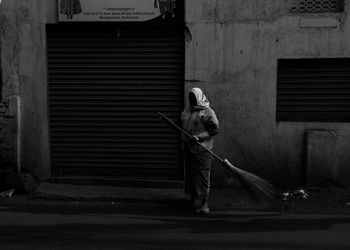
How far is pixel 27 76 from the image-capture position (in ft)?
28.4

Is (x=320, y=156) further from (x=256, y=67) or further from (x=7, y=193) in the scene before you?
(x=7, y=193)

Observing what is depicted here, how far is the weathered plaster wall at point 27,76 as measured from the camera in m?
8.53

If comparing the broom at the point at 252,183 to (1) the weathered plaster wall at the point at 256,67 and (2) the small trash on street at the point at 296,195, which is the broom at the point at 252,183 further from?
(1) the weathered plaster wall at the point at 256,67

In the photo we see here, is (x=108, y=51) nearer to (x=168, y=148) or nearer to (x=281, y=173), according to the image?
(x=168, y=148)

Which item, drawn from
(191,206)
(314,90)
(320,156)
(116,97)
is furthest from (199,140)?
(314,90)

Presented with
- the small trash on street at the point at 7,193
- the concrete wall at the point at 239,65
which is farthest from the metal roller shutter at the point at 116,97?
the small trash on street at the point at 7,193

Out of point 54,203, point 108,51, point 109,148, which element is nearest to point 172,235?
point 54,203

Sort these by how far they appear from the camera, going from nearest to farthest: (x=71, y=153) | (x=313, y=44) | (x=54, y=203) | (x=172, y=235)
A: (x=172, y=235)
(x=54, y=203)
(x=313, y=44)
(x=71, y=153)

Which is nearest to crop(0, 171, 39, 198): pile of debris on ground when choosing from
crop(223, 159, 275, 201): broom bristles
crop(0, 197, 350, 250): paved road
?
crop(0, 197, 350, 250): paved road

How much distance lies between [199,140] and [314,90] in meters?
2.59

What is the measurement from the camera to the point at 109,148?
28.8 ft

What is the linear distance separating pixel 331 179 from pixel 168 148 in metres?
2.69

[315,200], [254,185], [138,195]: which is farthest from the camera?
[138,195]

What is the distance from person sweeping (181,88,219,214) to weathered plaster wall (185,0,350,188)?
147 centimetres
